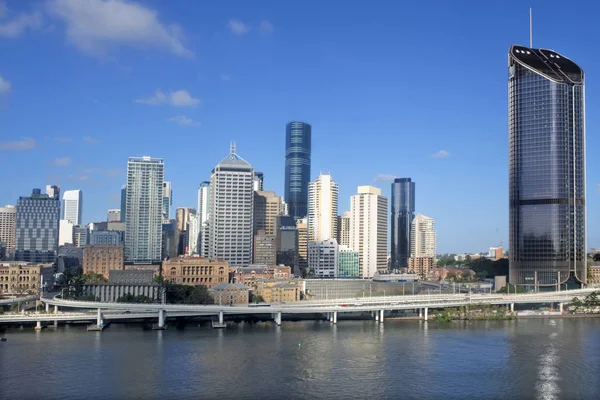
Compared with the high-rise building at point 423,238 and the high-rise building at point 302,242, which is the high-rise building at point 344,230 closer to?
the high-rise building at point 302,242

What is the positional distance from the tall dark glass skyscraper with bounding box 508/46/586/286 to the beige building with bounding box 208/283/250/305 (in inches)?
1746

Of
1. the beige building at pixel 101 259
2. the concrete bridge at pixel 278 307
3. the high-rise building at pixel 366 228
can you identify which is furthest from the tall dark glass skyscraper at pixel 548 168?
the beige building at pixel 101 259

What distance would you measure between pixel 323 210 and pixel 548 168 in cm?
6852

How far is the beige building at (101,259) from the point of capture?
10469 centimetres

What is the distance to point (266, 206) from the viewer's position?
148 m

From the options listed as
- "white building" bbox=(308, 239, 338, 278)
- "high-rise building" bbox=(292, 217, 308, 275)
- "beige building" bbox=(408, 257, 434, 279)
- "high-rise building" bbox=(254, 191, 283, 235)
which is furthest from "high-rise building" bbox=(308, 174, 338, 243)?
"white building" bbox=(308, 239, 338, 278)

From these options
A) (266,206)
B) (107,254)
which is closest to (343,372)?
(107,254)

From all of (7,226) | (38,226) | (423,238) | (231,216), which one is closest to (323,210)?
(231,216)

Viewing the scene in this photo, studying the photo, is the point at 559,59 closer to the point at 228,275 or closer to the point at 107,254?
the point at 228,275

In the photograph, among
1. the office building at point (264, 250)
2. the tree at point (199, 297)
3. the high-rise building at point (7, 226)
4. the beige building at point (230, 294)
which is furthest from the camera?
the high-rise building at point (7, 226)

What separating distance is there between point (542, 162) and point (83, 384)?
7597cm

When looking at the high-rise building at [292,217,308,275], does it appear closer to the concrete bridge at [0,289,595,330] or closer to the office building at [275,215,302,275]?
the office building at [275,215,302,275]

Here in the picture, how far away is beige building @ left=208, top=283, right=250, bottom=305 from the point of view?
75.8 meters

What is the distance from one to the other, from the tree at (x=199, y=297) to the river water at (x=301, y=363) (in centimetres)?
1243
